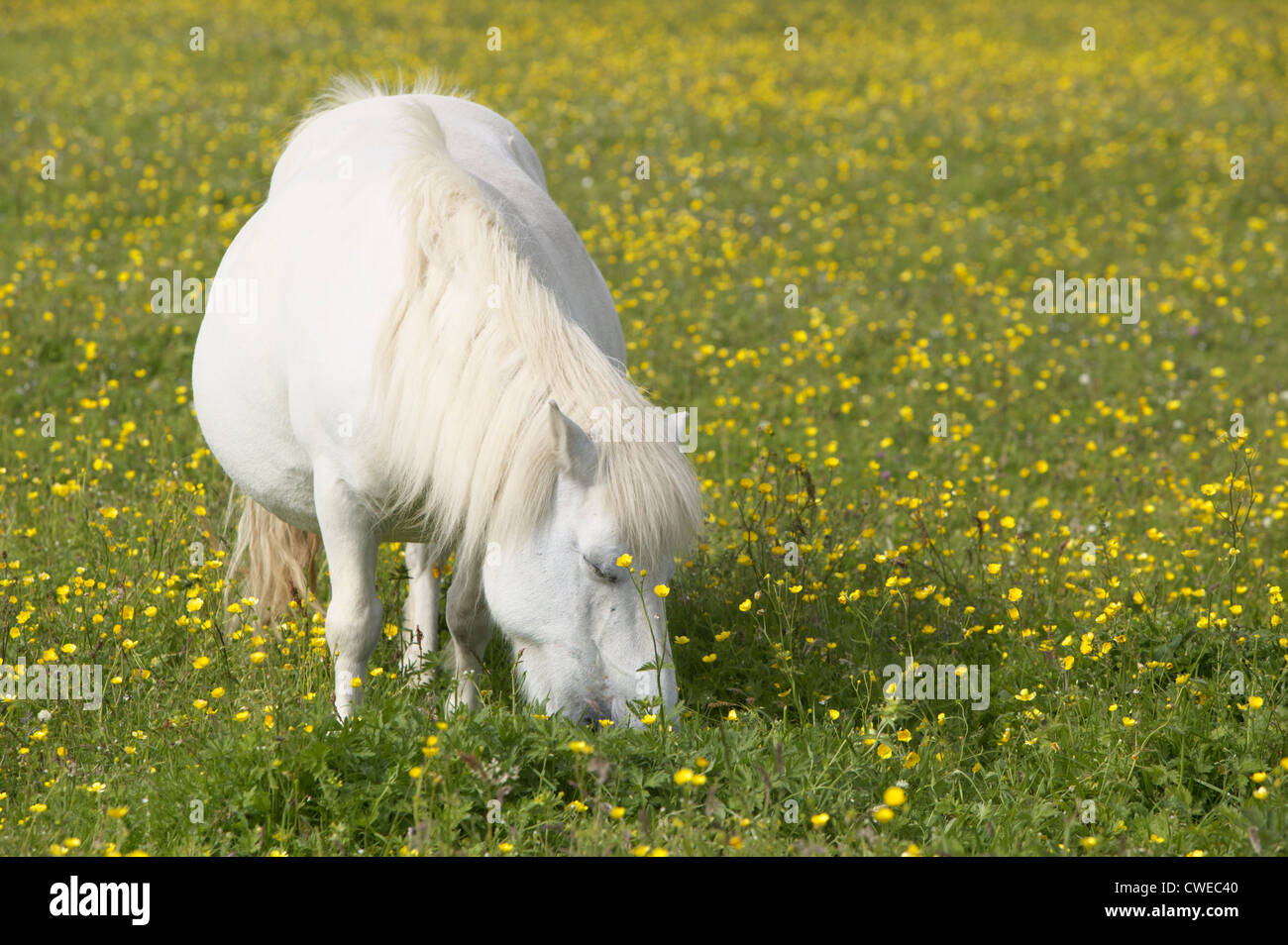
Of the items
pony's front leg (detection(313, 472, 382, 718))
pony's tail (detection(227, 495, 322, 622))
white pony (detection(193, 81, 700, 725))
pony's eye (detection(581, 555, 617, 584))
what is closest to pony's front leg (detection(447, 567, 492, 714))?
white pony (detection(193, 81, 700, 725))

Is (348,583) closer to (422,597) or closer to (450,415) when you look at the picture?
(450,415)

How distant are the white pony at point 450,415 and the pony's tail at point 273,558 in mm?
272

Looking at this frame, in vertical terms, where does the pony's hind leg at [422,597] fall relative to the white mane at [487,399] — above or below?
below

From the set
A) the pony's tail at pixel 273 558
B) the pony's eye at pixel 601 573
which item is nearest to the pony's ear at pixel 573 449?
the pony's eye at pixel 601 573

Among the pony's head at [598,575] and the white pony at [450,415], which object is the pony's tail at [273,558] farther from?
the pony's head at [598,575]

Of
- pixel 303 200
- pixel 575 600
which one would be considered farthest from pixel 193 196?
pixel 575 600

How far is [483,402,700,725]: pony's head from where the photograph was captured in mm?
3193

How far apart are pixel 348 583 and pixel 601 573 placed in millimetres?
1033

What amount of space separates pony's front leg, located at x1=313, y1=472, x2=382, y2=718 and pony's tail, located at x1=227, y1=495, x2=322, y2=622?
2.99 feet

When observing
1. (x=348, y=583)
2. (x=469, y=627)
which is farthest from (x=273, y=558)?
(x=348, y=583)

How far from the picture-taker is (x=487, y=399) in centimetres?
332

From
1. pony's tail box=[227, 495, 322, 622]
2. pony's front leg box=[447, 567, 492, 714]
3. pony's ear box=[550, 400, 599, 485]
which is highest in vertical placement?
pony's ear box=[550, 400, 599, 485]

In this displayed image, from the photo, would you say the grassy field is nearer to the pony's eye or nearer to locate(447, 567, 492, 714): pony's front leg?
locate(447, 567, 492, 714): pony's front leg

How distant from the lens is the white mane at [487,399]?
3.22 m
